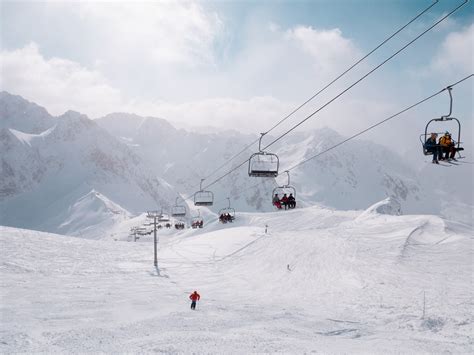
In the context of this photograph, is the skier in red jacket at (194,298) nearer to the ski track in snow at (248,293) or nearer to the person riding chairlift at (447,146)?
the ski track in snow at (248,293)

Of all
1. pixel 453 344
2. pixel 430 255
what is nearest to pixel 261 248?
pixel 430 255

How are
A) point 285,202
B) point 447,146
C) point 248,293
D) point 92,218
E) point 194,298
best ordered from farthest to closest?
point 92,218 → point 248,293 → point 194,298 → point 285,202 → point 447,146

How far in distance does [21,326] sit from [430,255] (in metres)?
49.7

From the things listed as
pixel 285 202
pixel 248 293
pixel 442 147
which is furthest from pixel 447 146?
pixel 248 293

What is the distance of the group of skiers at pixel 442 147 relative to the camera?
13.6 meters

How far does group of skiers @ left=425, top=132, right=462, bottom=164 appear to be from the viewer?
535 inches

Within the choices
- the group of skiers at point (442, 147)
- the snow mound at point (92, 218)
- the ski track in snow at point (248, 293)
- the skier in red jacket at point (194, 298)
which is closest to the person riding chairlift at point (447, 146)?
the group of skiers at point (442, 147)

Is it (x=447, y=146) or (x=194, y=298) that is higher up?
(x=447, y=146)

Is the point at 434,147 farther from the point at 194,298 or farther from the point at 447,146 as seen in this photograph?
the point at 194,298

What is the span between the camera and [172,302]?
28.3 m

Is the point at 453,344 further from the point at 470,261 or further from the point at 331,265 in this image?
the point at 470,261

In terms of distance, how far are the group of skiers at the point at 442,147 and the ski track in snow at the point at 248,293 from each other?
34.1 feet

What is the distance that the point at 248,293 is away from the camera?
3672 cm

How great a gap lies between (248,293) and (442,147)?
26.7 metres
